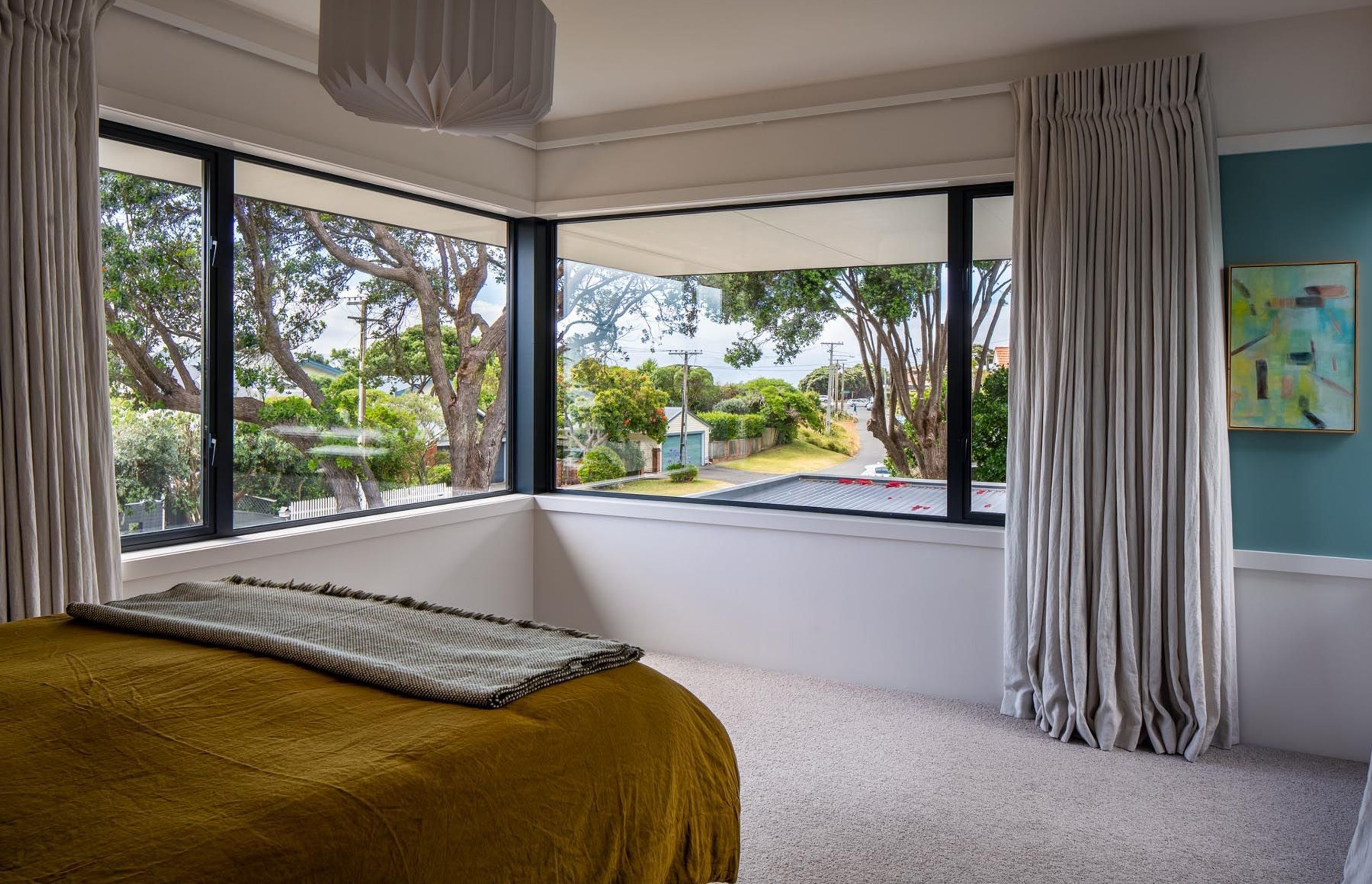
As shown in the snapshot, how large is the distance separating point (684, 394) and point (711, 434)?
0.25 meters

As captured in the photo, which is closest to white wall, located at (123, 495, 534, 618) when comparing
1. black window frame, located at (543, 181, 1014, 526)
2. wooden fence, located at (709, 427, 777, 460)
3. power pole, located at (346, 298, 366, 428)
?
power pole, located at (346, 298, 366, 428)

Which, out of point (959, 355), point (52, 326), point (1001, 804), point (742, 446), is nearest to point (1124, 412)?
point (959, 355)

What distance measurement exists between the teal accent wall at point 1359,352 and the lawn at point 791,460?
1.62 m

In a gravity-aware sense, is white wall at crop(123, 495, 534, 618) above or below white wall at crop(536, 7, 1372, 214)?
below

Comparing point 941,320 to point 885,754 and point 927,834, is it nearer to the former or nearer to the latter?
point 885,754

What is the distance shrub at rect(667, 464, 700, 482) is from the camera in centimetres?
468

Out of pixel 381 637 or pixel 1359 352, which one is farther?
pixel 1359 352

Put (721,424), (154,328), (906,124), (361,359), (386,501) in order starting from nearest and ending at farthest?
(154,328), (906,124), (361,359), (386,501), (721,424)

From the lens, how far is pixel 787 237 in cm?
437

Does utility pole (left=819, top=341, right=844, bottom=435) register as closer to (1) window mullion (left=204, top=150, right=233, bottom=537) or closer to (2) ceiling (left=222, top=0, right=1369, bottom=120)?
(2) ceiling (left=222, top=0, right=1369, bottom=120)

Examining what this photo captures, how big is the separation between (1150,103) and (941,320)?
111 cm

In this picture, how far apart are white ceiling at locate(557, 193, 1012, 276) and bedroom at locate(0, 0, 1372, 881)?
2 cm

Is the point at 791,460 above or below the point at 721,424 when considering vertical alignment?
below

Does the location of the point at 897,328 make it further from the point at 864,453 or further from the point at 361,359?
the point at 361,359
